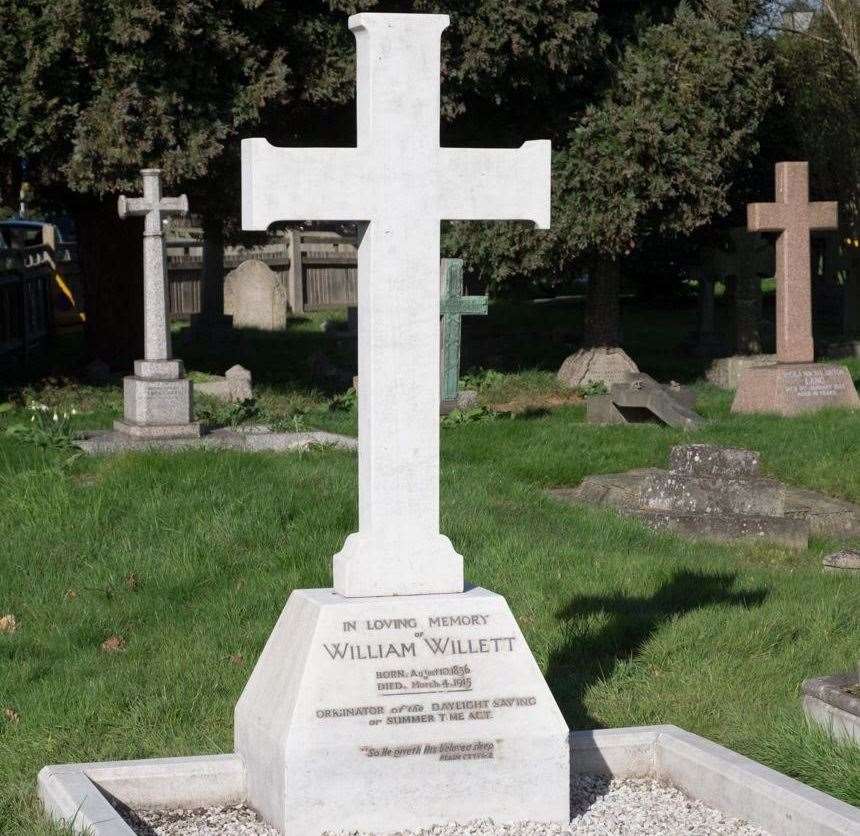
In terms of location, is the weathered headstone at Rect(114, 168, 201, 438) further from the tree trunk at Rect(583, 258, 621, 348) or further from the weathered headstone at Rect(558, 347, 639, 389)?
the tree trunk at Rect(583, 258, 621, 348)

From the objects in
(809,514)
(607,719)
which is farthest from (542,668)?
(809,514)

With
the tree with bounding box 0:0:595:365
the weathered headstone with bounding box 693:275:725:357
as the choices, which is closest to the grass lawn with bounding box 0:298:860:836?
the tree with bounding box 0:0:595:365

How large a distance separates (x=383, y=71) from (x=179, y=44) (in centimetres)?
1075

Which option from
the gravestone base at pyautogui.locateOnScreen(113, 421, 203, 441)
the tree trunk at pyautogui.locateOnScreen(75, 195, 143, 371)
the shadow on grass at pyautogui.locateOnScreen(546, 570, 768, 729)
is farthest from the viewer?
the tree trunk at pyautogui.locateOnScreen(75, 195, 143, 371)

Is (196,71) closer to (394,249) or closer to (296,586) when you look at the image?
(296,586)

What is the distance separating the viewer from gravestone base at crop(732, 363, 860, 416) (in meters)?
15.0

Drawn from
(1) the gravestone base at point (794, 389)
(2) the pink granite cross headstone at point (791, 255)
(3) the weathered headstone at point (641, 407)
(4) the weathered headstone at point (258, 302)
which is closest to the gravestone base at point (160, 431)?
(3) the weathered headstone at point (641, 407)

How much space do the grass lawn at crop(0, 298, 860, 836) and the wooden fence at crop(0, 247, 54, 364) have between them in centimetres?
1017

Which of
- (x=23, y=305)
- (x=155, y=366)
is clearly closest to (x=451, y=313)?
(x=155, y=366)

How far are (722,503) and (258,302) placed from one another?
18316 mm

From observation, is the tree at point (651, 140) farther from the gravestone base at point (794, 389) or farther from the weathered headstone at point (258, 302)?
the weathered headstone at point (258, 302)

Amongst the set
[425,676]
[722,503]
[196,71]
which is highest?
[196,71]

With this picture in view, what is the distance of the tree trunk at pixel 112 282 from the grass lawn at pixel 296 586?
7.45 metres

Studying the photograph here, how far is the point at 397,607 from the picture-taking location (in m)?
4.84
